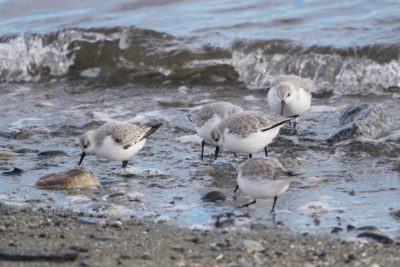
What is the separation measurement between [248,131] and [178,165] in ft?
3.06

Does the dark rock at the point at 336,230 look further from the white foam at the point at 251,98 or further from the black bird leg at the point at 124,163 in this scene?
the white foam at the point at 251,98

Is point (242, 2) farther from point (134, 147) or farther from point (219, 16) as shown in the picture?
point (134, 147)

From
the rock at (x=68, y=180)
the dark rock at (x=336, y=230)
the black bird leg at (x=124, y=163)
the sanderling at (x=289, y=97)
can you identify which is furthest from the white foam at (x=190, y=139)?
the dark rock at (x=336, y=230)

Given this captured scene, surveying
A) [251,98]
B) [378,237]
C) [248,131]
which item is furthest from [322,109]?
[378,237]

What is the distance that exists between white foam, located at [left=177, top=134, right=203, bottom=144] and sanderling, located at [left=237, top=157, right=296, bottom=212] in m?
2.78

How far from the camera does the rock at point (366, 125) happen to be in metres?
9.70

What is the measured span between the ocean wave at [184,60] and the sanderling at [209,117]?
3217 millimetres

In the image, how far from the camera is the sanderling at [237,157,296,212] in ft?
23.2

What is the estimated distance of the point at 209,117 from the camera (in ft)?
31.0

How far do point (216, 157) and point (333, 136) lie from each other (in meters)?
1.44

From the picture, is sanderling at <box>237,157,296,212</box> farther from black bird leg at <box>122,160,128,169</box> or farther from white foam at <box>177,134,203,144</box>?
white foam at <box>177,134,203,144</box>

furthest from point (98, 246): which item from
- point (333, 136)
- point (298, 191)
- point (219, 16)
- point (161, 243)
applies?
point (219, 16)

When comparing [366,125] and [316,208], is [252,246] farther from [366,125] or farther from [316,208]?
[366,125]

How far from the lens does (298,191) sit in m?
7.98
